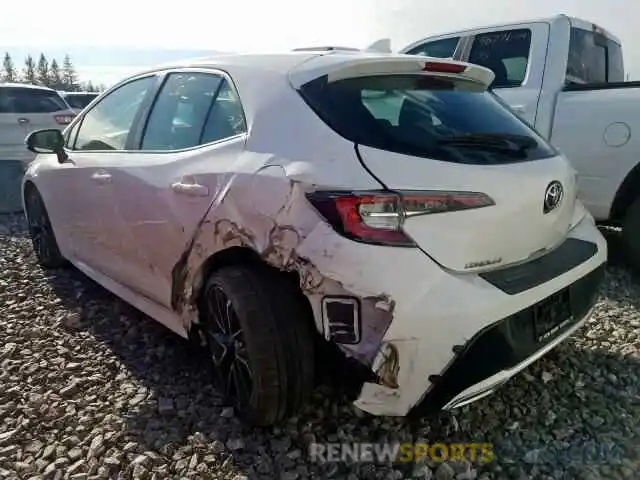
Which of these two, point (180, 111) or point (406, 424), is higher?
point (180, 111)

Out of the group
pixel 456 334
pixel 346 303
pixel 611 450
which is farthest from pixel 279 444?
pixel 611 450

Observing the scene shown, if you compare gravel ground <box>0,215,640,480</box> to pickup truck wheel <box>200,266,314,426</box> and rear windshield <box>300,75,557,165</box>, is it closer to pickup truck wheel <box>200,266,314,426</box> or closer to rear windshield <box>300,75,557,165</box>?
pickup truck wheel <box>200,266,314,426</box>

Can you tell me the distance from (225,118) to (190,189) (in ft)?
1.16

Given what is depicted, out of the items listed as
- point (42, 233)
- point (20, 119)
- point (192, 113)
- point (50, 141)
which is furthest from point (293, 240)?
point (20, 119)

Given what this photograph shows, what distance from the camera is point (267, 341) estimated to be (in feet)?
7.06

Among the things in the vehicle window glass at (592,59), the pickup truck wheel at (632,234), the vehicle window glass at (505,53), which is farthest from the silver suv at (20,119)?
the pickup truck wheel at (632,234)

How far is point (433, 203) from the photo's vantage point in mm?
Result: 1952

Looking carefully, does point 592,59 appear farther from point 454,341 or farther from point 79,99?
point 79,99

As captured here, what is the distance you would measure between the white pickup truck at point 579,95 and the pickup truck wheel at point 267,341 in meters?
2.85

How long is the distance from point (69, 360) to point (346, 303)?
6.08 feet

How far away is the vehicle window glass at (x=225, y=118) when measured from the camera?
244 centimetres

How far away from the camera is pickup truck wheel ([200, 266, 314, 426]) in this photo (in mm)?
2146

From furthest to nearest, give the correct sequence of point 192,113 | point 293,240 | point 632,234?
point 632,234, point 192,113, point 293,240

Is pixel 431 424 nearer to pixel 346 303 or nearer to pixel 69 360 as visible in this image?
pixel 346 303
